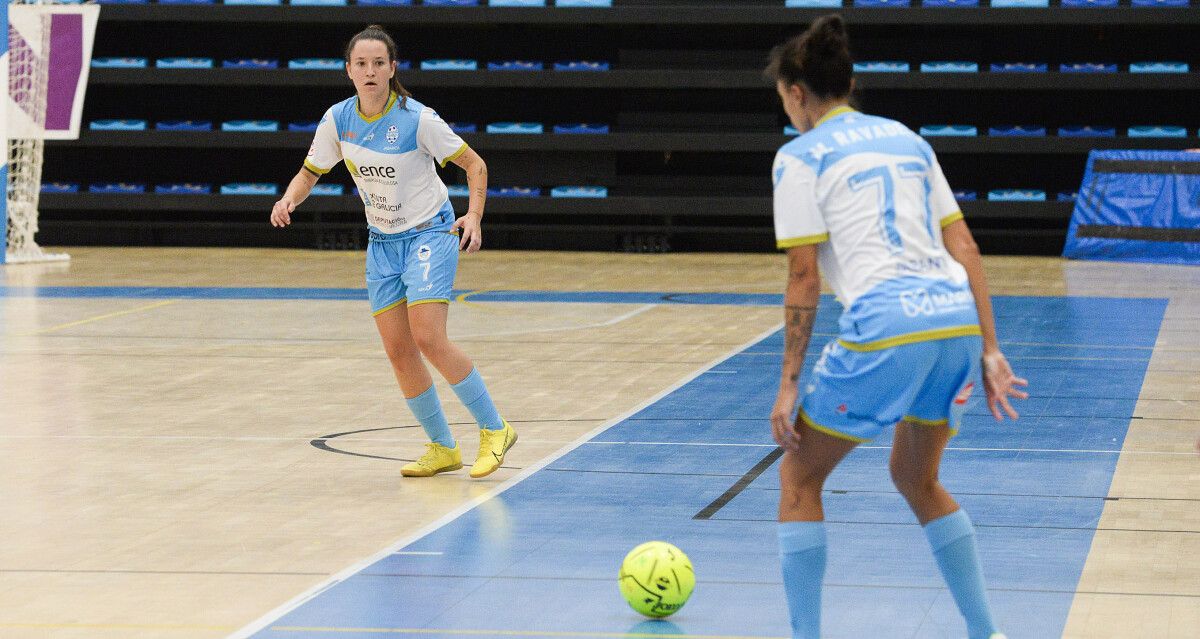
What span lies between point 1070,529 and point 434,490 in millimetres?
2266

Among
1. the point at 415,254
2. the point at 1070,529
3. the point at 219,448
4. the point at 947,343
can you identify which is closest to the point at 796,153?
the point at 947,343

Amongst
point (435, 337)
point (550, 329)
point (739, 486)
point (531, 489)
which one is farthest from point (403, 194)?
point (550, 329)

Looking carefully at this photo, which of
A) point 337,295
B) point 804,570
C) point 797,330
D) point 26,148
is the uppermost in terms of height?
point 797,330

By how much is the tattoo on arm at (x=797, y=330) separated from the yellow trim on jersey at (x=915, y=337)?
10 centimetres

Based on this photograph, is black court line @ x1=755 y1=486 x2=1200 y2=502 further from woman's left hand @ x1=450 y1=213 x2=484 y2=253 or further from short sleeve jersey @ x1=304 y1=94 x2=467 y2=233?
short sleeve jersey @ x1=304 y1=94 x2=467 y2=233

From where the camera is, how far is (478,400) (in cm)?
614

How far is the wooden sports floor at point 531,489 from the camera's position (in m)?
4.22

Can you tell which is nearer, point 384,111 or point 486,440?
point 384,111

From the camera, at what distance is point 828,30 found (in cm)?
348

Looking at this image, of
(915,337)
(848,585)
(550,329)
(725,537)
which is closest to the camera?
(915,337)

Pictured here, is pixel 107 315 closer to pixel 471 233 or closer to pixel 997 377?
pixel 471 233

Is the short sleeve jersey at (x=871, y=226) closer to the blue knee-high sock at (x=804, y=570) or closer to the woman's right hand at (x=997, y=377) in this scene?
the woman's right hand at (x=997, y=377)

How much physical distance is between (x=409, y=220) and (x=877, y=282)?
290 centimetres

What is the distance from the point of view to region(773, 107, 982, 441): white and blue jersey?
11.3 feet
